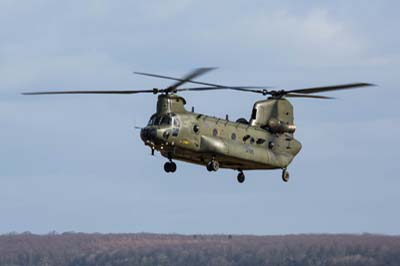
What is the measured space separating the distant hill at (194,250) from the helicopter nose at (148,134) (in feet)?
174

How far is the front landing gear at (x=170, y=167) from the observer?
79.4m

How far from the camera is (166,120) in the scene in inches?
3083

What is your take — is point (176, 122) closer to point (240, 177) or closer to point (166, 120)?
point (166, 120)

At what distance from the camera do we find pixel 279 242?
141875 mm

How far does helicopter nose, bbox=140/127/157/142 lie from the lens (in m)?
77.4

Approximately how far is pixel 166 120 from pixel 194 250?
75.9 m

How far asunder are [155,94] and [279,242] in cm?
6391

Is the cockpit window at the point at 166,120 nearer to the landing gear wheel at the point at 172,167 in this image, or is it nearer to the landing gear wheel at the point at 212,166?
the landing gear wheel at the point at 172,167

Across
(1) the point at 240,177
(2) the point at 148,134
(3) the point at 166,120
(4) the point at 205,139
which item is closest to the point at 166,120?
(3) the point at 166,120

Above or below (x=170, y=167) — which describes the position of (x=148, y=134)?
above

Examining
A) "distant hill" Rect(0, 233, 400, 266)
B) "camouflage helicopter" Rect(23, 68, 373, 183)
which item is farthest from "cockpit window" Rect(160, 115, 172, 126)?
"distant hill" Rect(0, 233, 400, 266)

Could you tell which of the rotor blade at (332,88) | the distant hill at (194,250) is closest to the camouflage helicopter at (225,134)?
the rotor blade at (332,88)

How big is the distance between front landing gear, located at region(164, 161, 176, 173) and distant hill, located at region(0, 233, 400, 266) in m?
50.6

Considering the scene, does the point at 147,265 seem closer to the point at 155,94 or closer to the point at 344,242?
the point at 344,242
